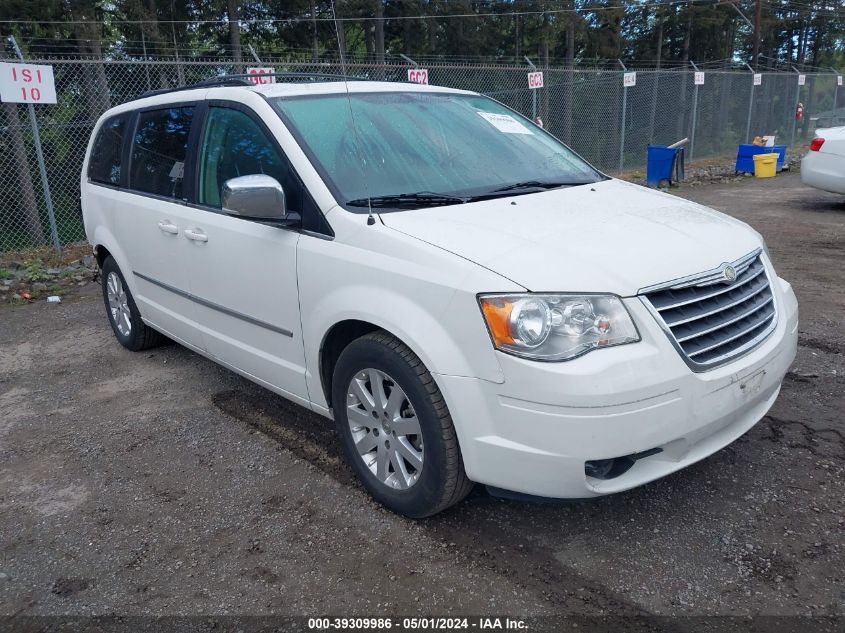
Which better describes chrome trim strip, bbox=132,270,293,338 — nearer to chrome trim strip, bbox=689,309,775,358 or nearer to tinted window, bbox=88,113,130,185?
tinted window, bbox=88,113,130,185

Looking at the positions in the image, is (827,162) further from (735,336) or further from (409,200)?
(409,200)

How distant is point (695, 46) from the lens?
41.3 metres

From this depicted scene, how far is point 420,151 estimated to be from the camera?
3.59 meters

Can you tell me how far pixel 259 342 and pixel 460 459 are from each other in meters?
1.44

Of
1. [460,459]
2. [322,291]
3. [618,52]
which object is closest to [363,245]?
[322,291]

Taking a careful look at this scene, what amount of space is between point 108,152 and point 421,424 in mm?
Result: 3755

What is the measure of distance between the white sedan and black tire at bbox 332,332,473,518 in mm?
10294

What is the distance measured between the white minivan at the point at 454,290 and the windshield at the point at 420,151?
12 mm

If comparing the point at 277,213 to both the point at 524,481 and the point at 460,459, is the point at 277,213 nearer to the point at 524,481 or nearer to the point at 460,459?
the point at 460,459

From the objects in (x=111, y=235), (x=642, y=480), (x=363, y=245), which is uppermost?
(x=363, y=245)

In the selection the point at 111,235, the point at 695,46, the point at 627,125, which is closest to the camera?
the point at 111,235

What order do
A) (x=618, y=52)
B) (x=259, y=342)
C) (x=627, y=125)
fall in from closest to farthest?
(x=259, y=342), (x=627, y=125), (x=618, y=52)

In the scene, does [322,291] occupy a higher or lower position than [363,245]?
lower

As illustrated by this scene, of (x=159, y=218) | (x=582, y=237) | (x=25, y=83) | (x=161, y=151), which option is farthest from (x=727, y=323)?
(x=25, y=83)
